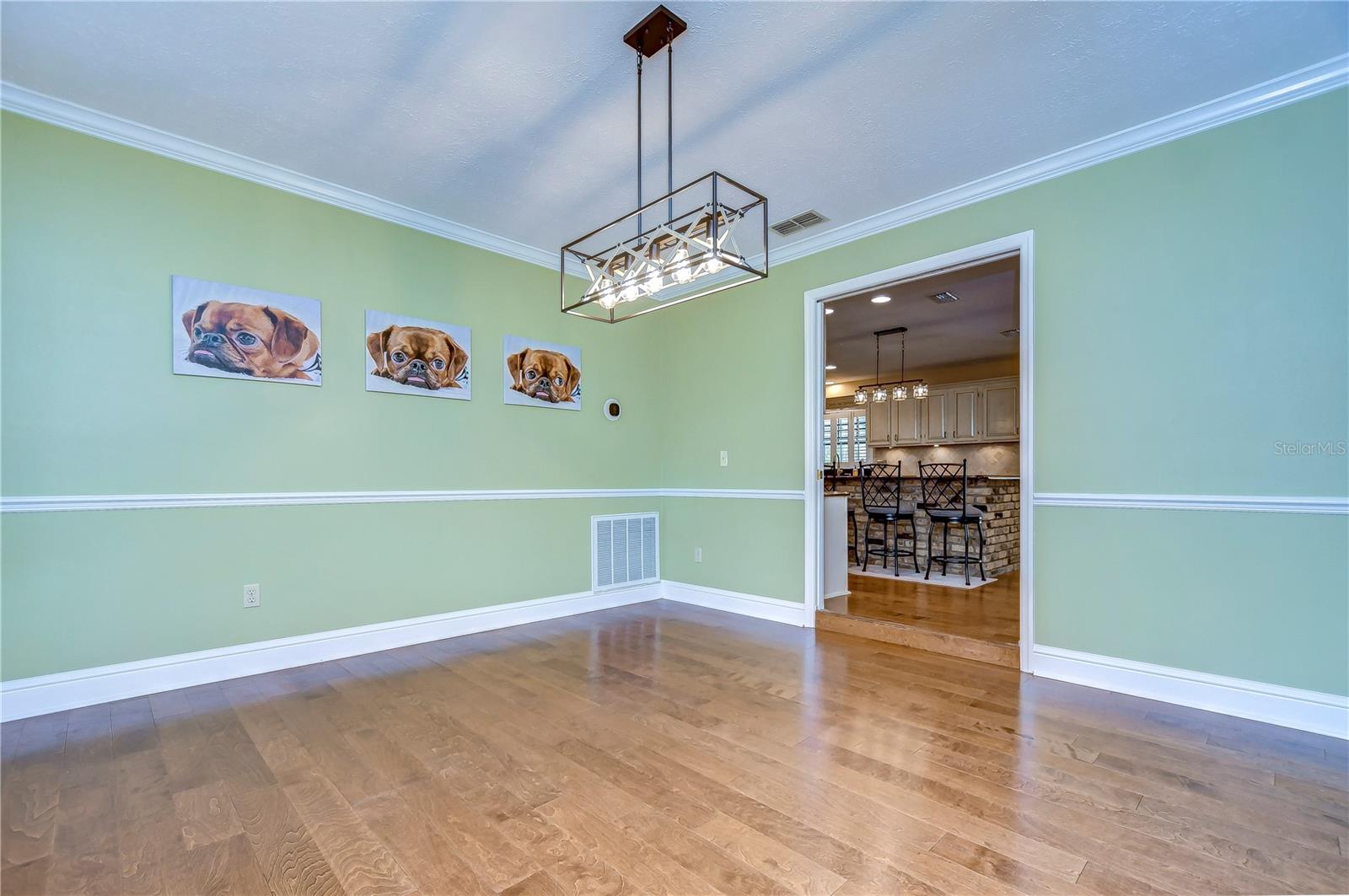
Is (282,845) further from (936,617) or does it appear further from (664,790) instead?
(936,617)

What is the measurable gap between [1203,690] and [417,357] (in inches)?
176

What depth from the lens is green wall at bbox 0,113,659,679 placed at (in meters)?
2.66

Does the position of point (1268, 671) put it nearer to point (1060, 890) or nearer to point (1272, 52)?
point (1060, 890)

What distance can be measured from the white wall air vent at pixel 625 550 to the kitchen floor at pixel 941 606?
1.51m

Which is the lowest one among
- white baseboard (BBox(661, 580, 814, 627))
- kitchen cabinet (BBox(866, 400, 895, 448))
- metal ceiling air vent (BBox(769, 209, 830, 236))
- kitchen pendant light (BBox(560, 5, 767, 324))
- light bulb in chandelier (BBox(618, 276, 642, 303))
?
white baseboard (BBox(661, 580, 814, 627))

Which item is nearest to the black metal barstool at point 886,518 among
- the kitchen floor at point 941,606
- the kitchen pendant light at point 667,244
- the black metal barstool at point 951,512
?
the black metal barstool at point 951,512

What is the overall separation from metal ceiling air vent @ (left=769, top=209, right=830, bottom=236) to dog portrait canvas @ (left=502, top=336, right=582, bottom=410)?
1749mm

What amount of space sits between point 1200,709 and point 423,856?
3.19 metres

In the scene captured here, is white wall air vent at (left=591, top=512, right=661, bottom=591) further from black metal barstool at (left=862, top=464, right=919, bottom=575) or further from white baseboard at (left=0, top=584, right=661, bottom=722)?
black metal barstool at (left=862, top=464, right=919, bottom=575)

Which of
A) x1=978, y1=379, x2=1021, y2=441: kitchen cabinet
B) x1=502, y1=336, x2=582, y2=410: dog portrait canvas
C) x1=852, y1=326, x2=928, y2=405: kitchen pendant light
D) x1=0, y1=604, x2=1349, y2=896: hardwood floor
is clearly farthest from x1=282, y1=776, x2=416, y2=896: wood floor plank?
x1=978, y1=379, x2=1021, y2=441: kitchen cabinet

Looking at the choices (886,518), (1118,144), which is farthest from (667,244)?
(886,518)

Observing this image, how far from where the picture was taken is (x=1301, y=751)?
2.26m

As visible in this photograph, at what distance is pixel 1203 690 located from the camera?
8.82 feet

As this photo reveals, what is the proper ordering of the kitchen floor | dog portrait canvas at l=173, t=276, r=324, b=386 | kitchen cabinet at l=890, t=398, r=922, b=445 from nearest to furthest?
dog portrait canvas at l=173, t=276, r=324, b=386, the kitchen floor, kitchen cabinet at l=890, t=398, r=922, b=445
